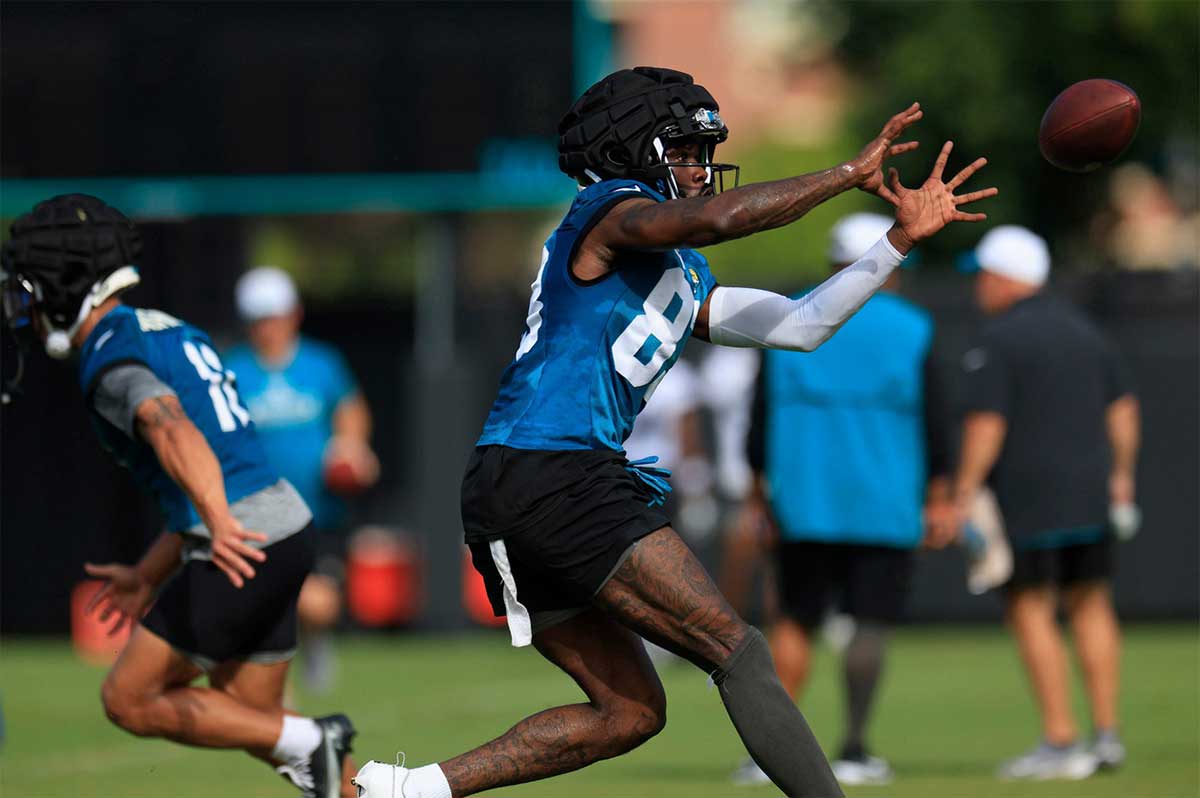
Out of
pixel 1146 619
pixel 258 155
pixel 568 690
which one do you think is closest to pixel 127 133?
pixel 258 155

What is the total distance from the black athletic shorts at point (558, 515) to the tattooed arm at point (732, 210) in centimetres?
63

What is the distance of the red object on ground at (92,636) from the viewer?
14.7 m

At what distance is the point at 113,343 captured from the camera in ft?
21.2

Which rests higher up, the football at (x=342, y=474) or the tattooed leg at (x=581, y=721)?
the football at (x=342, y=474)

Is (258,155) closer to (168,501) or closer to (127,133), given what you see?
(127,133)

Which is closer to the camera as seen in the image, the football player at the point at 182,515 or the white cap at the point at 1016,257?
the football player at the point at 182,515

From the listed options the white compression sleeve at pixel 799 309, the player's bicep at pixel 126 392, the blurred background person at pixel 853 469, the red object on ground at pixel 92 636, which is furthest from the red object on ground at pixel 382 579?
the white compression sleeve at pixel 799 309

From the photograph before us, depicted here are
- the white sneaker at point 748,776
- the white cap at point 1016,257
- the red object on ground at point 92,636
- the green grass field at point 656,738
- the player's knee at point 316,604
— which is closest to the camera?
the green grass field at point 656,738

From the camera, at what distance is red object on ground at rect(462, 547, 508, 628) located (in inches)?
617

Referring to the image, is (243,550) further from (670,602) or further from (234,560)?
(670,602)

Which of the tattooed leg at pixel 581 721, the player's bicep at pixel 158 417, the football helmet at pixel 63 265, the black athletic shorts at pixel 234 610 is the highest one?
the football helmet at pixel 63 265

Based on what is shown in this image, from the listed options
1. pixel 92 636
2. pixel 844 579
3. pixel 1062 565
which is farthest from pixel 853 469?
pixel 92 636

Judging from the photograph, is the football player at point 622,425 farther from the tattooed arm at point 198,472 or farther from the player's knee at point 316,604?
the player's knee at point 316,604

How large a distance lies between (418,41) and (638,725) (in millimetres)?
12009
